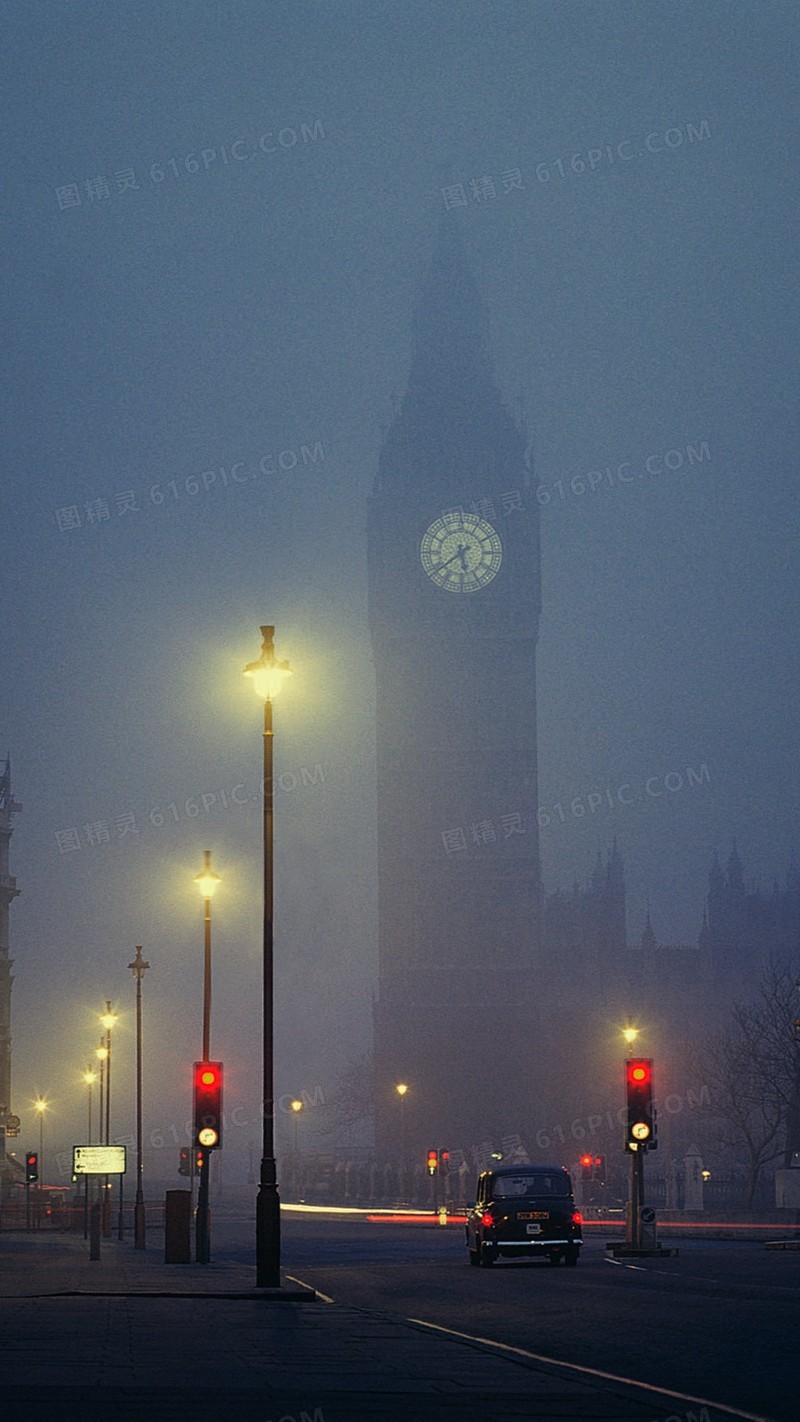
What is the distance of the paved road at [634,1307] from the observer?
53.5 feet

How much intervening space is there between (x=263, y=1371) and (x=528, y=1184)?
943 inches

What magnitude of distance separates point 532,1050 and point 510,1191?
447 ft

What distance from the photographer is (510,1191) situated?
130 ft

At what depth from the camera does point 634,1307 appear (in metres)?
24.5

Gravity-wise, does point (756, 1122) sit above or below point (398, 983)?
below

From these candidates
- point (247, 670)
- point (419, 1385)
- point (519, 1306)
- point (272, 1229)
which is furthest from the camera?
point (247, 670)

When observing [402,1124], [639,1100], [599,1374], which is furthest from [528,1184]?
[402,1124]

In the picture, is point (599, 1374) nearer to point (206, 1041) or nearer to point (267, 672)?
point (267, 672)

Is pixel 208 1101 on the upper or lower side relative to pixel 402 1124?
upper

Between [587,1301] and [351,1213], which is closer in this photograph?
[587,1301]

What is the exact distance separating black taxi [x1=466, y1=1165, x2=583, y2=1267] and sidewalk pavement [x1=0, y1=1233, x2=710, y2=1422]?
12.4 m

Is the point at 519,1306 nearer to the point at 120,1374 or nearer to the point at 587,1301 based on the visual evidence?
the point at 587,1301

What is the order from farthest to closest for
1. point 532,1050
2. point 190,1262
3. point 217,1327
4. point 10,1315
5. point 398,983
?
point 398,983, point 532,1050, point 190,1262, point 10,1315, point 217,1327

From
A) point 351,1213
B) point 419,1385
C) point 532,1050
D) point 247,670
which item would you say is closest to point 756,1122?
point 532,1050
